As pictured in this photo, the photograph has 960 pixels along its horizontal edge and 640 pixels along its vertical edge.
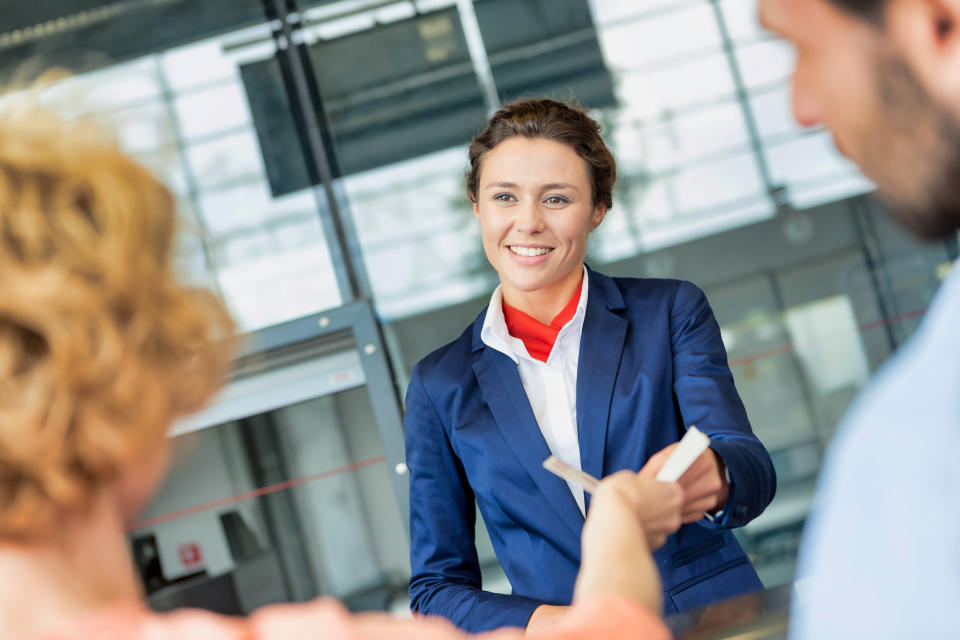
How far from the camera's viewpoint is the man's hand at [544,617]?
1.79 metres

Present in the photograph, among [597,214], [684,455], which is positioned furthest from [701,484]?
[597,214]

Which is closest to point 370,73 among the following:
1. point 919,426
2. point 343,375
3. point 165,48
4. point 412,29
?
point 412,29

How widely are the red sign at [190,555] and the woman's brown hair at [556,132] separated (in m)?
2.53

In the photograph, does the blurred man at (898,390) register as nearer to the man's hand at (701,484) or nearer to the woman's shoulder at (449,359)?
the man's hand at (701,484)

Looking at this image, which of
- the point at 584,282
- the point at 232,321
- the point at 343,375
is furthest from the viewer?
the point at 343,375

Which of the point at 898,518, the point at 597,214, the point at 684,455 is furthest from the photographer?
the point at 597,214

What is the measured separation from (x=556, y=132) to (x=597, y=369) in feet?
1.86

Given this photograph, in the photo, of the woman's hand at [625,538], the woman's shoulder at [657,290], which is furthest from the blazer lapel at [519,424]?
the woman's hand at [625,538]

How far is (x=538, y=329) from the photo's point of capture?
7.22 ft

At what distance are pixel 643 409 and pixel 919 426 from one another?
1369 mm

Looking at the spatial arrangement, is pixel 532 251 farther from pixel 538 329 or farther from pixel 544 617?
pixel 544 617

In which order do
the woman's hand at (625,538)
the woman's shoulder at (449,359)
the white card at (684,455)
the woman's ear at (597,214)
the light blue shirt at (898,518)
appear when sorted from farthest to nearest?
the woman's ear at (597,214), the woman's shoulder at (449,359), the white card at (684,455), the woman's hand at (625,538), the light blue shirt at (898,518)

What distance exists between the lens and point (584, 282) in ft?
7.38

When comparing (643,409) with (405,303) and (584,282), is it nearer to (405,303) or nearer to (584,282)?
(584,282)
